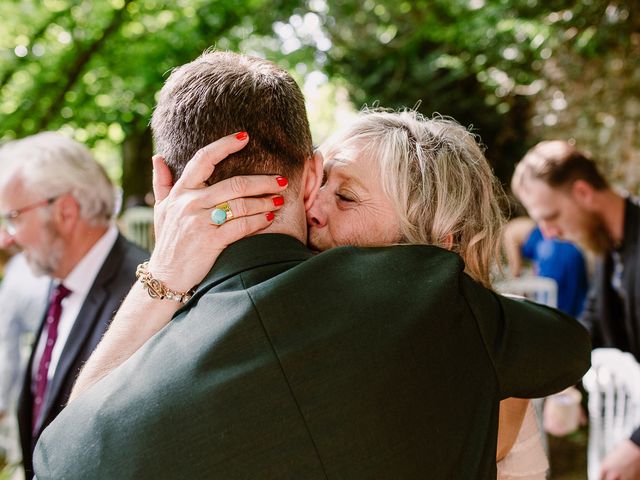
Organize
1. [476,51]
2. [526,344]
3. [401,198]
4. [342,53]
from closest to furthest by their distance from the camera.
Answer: [526,344]
[401,198]
[476,51]
[342,53]

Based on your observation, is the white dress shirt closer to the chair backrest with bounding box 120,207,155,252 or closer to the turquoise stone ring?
the turquoise stone ring

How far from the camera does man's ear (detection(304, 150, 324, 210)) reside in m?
1.35

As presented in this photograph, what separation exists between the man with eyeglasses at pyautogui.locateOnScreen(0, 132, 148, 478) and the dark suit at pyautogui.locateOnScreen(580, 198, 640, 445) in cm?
269

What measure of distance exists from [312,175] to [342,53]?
643cm

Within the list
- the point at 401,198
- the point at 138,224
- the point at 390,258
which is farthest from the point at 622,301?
the point at 138,224

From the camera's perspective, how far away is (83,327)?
2365mm

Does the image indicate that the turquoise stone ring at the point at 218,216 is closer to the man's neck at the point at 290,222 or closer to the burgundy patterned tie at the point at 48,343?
the man's neck at the point at 290,222

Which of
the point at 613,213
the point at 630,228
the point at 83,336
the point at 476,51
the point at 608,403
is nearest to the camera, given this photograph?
the point at 83,336

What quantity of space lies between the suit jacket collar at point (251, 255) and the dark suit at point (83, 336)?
1.31 meters

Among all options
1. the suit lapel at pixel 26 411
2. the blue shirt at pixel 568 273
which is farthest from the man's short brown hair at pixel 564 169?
the suit lapel at pixel 26 411

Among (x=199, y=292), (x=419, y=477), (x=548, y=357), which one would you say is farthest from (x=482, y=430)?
(x=199, y=292)

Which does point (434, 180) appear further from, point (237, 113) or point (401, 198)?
point (237, 113)

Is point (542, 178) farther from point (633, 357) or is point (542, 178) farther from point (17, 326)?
point (17, 326)

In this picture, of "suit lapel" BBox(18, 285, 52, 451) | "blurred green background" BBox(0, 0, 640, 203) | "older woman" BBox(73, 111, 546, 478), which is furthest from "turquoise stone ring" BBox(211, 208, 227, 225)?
→ "blurred green background" BBox(0, 0, 640, 203)
